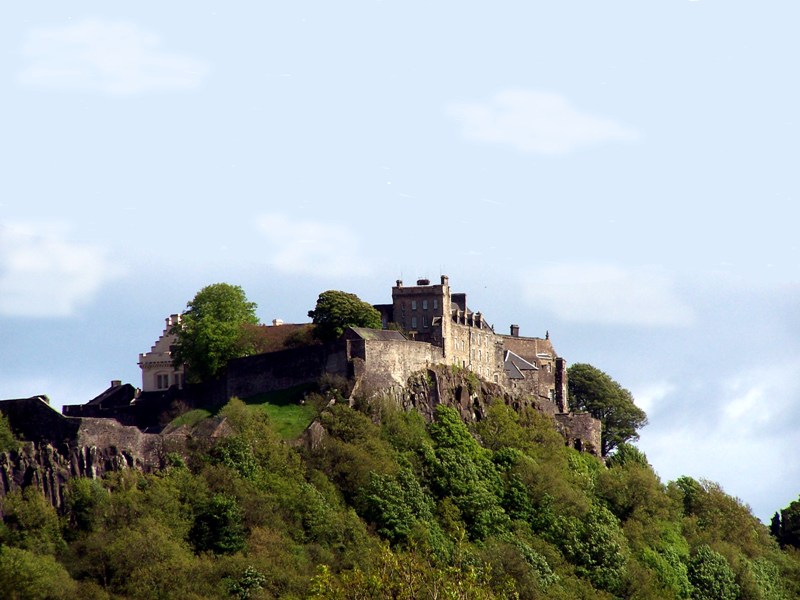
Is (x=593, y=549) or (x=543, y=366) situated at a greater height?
(x=543, y=366)

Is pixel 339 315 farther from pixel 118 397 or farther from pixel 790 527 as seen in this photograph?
pixel 790 527

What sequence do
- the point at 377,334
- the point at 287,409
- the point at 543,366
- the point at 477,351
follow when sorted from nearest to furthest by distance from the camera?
the point at 287,409 < the point at 377,334 < the point at 477,351 < the point at 543,366

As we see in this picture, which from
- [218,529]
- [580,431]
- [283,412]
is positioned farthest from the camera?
[580,431]

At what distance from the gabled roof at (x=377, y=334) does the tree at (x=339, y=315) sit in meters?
1.81

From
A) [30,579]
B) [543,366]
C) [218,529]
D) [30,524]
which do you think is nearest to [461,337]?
[543,366]

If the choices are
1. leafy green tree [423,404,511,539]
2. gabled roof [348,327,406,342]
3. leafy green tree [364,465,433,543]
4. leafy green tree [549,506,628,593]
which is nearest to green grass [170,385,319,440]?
gabled roof [348,327,406,342]

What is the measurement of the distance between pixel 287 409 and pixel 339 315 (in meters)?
8.81

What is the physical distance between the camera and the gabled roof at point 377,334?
10144cm

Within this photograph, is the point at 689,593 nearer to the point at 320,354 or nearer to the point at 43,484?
the point at 320,354

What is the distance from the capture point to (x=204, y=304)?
354ft

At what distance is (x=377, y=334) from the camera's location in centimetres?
10269

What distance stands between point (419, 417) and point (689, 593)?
1559 cm

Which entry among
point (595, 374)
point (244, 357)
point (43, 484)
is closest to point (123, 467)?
point (43, 484)

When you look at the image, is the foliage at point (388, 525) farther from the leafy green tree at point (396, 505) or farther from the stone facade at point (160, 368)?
the stone facade at point (160, 368)
